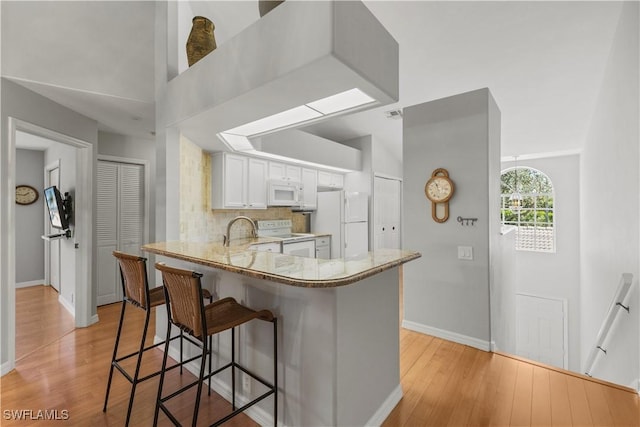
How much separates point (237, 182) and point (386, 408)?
3268 mm

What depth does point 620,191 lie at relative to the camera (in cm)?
252

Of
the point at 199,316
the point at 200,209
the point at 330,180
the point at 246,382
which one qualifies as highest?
the point at 330,180

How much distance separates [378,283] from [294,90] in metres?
1.32

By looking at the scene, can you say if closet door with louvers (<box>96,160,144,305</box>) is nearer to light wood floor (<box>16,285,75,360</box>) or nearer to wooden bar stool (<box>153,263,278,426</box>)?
light wood floor (<box>16,285,75,360</box>)

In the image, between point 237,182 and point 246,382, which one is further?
point 237,182

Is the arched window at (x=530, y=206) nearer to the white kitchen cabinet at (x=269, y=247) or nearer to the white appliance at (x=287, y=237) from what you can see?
the white appliance at (x=287, y=237)

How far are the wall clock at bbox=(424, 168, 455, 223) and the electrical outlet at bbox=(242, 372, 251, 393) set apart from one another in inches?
90.2

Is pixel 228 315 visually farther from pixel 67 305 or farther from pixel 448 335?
pixel 67 305

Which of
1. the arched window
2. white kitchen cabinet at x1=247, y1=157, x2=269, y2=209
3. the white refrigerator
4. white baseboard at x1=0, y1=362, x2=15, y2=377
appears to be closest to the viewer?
white baseboard at x1=0, y1=362, x2=15, y2=377

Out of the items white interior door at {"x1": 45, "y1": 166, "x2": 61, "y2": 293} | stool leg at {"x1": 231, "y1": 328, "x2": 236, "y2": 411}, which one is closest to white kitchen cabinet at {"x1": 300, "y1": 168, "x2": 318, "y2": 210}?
stool leg at {"x1": 231, "y1": 328, "x2": 236, "y2": 411}

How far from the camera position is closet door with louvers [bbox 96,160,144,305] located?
420 cm

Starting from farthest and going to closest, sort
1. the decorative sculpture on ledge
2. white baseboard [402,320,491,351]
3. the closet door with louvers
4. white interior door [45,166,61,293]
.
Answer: white interior door [45,166,61,293] < the closet door with louvers < white baseboard [402,320,491,351] < the decorative sculpture on ledge

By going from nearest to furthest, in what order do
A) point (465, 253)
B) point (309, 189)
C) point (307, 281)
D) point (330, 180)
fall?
point (307, 281) → point (465, 253) → point (309, 189) → point (330, 180)
